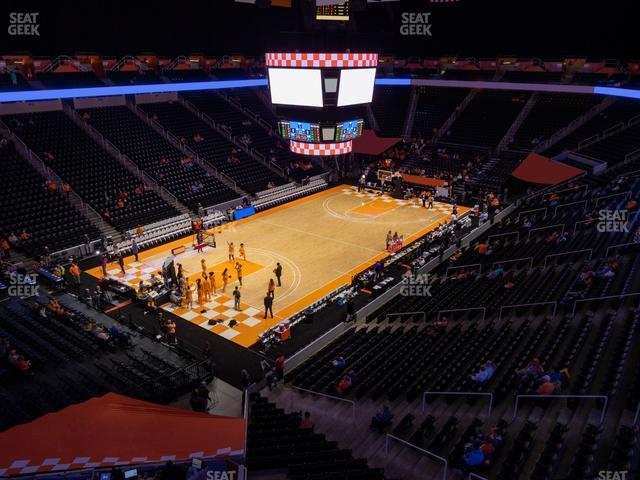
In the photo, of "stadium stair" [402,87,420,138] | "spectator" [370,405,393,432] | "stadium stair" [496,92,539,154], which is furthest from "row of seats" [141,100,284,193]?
"spectator" [370,405,393,432]

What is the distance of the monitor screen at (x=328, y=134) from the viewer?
1673 centimetres

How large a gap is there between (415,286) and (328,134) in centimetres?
701

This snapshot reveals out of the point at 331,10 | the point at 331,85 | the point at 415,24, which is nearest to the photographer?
the point at 331,10

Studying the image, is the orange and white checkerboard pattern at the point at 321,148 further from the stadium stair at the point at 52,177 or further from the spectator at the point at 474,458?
the stadium stair at the point at 52,177

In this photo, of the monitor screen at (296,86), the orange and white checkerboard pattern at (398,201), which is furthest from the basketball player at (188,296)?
the orange and white checkerboard pattern at (398,201)

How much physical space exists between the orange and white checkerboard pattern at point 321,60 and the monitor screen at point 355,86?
0.30m

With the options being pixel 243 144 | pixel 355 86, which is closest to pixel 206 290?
pixel 355 86

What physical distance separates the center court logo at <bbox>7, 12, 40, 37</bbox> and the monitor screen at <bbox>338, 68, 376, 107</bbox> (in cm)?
2238

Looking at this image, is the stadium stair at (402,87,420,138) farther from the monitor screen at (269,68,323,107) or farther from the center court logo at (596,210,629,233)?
the monitor screen at (269,68,323,107)

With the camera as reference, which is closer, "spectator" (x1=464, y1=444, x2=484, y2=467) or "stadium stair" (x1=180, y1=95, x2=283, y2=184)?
"spectator" (x1=464, y1=444, x2=484, y2=467)

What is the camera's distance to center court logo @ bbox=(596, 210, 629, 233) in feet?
61.3

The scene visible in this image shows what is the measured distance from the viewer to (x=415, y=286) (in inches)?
747

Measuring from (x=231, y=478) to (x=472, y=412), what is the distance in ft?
17.5

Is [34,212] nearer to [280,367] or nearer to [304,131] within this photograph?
[304,131]
